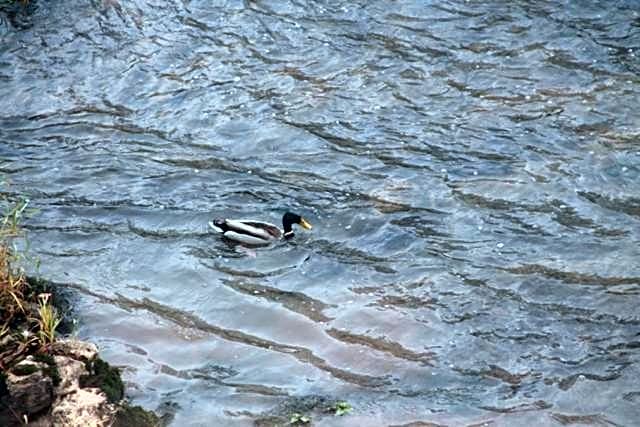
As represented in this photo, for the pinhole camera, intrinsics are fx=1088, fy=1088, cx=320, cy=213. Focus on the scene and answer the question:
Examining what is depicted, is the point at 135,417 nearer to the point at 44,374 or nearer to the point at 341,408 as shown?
the point at 44,374

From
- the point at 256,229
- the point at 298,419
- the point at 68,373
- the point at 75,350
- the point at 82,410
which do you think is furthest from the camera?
the point at 256,229

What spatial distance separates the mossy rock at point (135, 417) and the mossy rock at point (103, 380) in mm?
100

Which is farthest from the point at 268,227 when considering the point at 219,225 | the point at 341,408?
the point at 341,408

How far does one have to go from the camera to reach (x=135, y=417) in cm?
722

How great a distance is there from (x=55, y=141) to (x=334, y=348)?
206 inches

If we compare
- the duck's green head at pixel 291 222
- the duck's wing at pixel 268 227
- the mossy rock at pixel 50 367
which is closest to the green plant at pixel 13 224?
the mossy rock at pixel 50 367

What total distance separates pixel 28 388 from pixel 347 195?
207 inches

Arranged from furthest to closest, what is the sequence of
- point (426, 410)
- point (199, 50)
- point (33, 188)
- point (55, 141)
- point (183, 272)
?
point (199, 50) < point (55, 141) < point (33, 188) < point (183, 272) < point (426, 410)

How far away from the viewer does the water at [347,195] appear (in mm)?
8352

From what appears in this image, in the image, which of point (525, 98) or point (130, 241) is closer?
point (130, 241)

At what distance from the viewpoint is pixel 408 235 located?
10.4m

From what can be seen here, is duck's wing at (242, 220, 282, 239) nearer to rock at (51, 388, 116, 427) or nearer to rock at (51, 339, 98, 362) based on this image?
rock at (51, 339, 98, 362)

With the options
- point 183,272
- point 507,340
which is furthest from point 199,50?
point 507,340

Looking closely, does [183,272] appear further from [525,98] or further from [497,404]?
[525,98]
